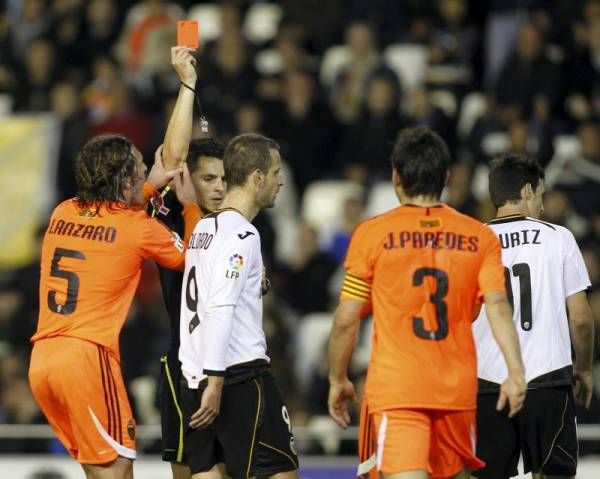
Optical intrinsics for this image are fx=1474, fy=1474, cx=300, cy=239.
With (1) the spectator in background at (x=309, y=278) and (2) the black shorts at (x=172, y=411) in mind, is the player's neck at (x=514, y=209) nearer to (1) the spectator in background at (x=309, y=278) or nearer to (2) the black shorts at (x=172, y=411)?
(2) the black shorts at (x=172, y=411)

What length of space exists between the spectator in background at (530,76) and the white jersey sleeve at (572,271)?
6.33 metres

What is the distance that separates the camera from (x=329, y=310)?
515 inches

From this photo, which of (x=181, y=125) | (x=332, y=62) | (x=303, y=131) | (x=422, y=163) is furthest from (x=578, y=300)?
(x=332, y=62)

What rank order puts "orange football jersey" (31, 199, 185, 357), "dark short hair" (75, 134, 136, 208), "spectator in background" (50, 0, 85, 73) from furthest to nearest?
"spectator in background" (50, 0, 85, 73), "dark short hair" (75, 134, 136, 208), "orange football jersey" (31, 199, 185, 357)

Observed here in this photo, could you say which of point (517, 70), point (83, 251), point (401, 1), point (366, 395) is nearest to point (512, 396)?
point (366, 395)

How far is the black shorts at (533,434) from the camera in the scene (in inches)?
311

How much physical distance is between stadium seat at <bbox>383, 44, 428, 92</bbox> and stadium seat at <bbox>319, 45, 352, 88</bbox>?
468 millimetres

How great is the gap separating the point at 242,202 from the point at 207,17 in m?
9.26

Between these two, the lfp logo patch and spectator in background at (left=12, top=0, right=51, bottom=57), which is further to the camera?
spectator in background at (left=12, top=0, right=51, bottom=57)

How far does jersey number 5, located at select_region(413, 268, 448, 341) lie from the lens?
6.64 metres

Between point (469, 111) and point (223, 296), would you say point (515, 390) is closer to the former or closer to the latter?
point (223, 296)

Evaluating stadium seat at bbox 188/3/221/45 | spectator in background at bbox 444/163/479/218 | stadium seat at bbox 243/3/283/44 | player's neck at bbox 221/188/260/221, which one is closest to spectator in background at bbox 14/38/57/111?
stadium seat at bbox 188/3/221/45

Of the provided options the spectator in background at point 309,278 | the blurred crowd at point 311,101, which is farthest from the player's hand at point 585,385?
the spectator in background at point 309,278

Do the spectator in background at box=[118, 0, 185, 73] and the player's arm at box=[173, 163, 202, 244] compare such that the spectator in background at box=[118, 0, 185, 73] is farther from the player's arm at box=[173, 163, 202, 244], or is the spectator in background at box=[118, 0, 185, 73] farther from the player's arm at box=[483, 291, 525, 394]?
the player's arm at box=[483, 291, 525, 394]
